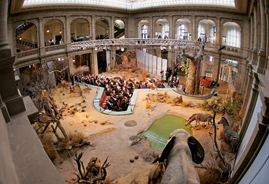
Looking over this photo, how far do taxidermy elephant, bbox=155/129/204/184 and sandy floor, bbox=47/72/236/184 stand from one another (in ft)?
7.75

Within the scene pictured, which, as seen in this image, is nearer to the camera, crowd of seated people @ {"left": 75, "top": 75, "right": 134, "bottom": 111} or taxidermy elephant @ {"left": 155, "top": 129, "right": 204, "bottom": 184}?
taxidermy elephant @ {"left": 155, "top": 129, "right": 204, "bottom": 184}

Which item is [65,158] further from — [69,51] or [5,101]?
[69,51]

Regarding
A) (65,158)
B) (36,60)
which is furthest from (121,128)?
(36,60)

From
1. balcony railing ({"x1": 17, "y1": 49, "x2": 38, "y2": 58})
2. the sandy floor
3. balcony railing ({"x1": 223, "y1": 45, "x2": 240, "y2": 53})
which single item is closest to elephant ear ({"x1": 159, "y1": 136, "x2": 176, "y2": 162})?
the sandy floor

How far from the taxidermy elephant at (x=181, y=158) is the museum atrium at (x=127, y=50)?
1.37 metres

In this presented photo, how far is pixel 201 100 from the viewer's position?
16.3m

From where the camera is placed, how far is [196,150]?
6188 mm

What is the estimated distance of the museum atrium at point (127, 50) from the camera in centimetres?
419

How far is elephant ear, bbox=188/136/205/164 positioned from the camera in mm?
6061

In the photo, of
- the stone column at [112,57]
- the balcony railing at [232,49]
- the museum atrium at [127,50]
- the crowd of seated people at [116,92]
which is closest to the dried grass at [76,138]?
the museum atrium at [127,50]

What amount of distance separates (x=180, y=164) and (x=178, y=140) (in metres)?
1.00

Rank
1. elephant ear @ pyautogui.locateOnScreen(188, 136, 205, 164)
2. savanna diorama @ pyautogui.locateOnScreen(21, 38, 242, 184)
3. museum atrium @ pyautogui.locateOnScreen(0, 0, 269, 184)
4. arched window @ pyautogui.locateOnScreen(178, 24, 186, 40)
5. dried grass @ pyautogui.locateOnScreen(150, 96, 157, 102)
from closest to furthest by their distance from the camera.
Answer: museum atrium @ pyautogui.locateOnScreen(0, 0, 269, 184) → elephant ear @ pyautogui.locateOnScreen(188, 136, 205, 164) → savanna diorama @ pyautogui.locateOnScreen(21, 38, 242, 184) → dried grass @ pyautogui.locateOnScreen(150, 96, 157, 102) → arched window @ pyautogui.locateOnScreen(178, 24, 186, 40)

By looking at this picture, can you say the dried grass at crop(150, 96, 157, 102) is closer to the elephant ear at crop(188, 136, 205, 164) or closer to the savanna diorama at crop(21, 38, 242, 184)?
the savanna diorama at crop(21, 38, 242, 184)

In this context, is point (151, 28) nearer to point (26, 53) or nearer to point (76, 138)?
point (26, 53)
